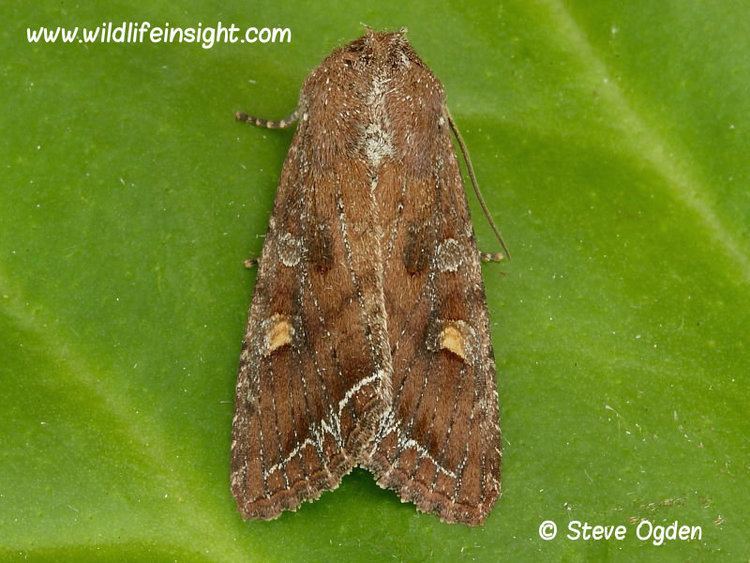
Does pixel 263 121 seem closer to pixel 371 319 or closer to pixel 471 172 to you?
pixel 471 172

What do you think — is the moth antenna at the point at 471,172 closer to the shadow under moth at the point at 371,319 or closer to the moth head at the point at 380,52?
the shadow under moth at the point at 371,319

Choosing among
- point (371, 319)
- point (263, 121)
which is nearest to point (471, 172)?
point (371, 319)

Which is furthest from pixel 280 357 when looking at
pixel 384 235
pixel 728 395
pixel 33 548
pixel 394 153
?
pixel 728 395

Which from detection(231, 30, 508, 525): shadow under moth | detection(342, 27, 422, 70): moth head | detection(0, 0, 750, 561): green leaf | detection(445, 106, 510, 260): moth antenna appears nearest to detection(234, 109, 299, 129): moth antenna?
detection(0, 0, 750, 561): green leaf

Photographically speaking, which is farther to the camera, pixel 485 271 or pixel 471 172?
pixel 485 271

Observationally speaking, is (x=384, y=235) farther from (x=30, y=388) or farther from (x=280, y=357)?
(x=30, y=388)
